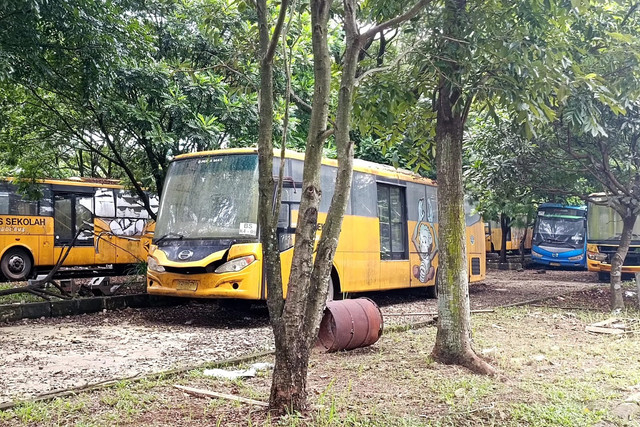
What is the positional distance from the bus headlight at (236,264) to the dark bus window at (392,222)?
393 cm

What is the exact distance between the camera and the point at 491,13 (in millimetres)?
5859

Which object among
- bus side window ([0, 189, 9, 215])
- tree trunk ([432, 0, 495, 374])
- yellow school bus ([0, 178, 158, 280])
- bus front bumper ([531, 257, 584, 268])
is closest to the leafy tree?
tree trunk ([432, 0, 495, 374])

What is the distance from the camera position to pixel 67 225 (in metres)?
18.0

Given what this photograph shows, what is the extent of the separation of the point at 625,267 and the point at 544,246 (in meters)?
7.58

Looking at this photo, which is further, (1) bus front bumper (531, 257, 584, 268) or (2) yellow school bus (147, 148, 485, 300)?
(1) bus front bumper (531, 257, 584, 268)

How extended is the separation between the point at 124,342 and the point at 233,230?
2334 millimetres

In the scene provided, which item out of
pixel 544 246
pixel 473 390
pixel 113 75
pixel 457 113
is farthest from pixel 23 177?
pixel 544 246

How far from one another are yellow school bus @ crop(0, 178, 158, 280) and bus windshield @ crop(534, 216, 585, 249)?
644 inches

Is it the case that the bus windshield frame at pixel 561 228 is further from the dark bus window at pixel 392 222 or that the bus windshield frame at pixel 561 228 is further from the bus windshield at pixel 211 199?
the bus windshield at pixel 211 199

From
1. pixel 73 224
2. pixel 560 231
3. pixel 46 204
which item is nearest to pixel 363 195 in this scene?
pixel 73 224

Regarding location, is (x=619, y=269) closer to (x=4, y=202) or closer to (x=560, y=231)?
(x=560, y=231)

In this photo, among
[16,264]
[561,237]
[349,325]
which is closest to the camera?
[349,325]

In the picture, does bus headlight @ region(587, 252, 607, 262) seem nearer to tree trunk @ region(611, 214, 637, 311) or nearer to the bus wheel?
tree trunk @ region(611, 214, 637, 311)

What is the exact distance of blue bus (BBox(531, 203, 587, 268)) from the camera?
2484 cm
